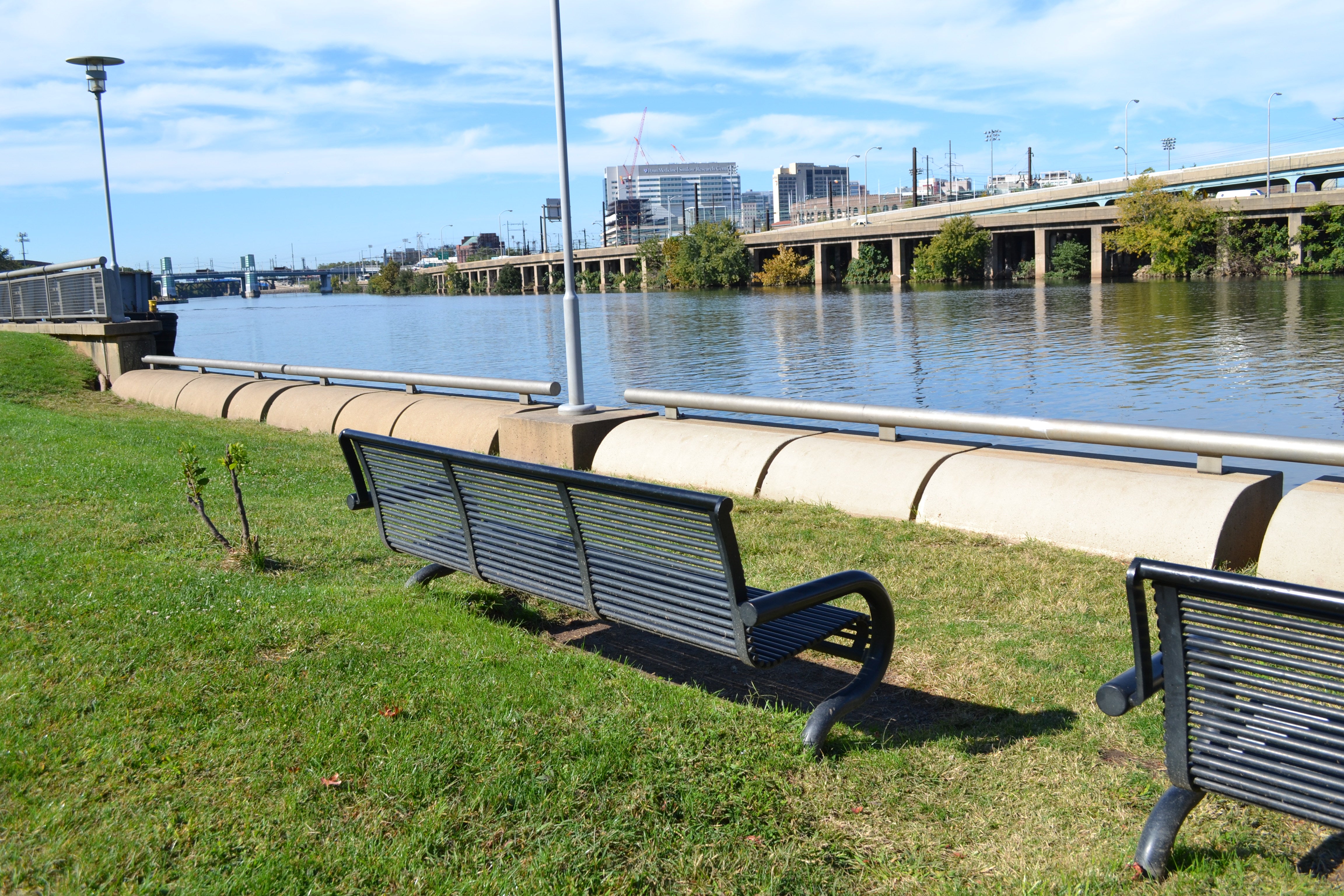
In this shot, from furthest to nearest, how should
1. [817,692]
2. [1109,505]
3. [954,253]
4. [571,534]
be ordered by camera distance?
[954,253] < [1109,505] < [817,692] < [571,534]

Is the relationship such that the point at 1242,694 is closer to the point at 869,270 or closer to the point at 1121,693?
the point at 1121,693

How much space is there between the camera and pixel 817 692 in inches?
189

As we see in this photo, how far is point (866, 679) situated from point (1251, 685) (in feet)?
5.34

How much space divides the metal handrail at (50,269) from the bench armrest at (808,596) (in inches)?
809

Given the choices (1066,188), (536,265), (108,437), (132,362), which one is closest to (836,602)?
(108,437)

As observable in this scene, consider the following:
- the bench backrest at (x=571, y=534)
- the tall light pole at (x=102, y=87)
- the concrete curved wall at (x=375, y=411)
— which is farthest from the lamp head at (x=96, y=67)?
the bench backrest at (x=571, y=534)

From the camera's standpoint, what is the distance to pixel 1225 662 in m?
2.99

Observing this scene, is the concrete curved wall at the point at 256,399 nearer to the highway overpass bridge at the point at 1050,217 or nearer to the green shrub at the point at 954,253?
the highway overpass bridge at the point at 1050,217

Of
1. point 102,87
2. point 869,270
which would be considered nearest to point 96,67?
point 102,87

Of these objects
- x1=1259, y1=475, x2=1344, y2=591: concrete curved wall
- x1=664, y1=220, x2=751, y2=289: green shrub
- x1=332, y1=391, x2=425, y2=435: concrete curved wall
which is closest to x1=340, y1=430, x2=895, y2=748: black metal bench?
x1=1259, y1=475, x2=1344, y2=591: concrete curved wall

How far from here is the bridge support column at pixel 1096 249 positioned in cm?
7888

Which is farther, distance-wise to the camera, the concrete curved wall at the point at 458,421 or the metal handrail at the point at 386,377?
the metal handrail at the point at 386,377

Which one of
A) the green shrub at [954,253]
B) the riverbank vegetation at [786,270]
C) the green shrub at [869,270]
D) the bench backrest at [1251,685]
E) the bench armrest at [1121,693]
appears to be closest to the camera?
the bench backrest at [1251,685]

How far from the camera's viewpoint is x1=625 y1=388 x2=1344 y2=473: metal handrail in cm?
667
